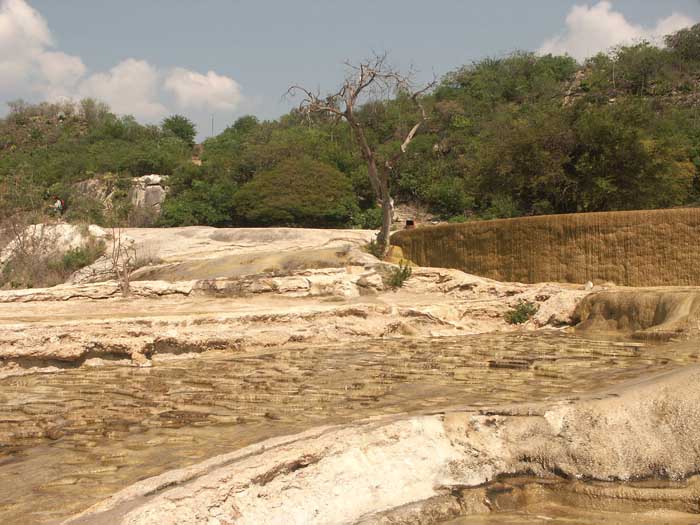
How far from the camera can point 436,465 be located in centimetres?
341

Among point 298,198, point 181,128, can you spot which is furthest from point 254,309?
point 181,128

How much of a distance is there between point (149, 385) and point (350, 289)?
18.5 feet

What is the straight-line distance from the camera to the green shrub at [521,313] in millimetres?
9898

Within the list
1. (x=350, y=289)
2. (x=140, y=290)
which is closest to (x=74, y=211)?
(x=140, y=290)

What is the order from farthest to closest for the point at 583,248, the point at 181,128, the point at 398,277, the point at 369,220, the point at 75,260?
the point at 181,128 → the point at 369,220 → the point at 75,260 → the point at 398,277 → the point at 583,248

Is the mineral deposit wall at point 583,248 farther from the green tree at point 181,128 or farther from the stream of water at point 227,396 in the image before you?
the green tree at point 181,128

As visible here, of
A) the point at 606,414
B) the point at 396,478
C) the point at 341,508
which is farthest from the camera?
the point at 606,414

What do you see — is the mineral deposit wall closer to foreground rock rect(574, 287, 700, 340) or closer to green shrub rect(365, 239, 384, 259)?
green shrub rect(365, 239, 384, 259)

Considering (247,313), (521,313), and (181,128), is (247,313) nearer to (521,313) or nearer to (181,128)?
(521,313)

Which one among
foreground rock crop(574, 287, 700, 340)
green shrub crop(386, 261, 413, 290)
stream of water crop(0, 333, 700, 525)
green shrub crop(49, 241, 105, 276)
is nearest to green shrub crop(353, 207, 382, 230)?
green shrub crop(49, 241, 105, 276)

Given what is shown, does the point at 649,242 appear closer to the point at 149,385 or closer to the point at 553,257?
the point at 553,257

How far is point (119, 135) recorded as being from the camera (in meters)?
47.9

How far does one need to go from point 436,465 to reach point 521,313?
6800 mm

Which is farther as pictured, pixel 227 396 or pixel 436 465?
pixel 227 396
